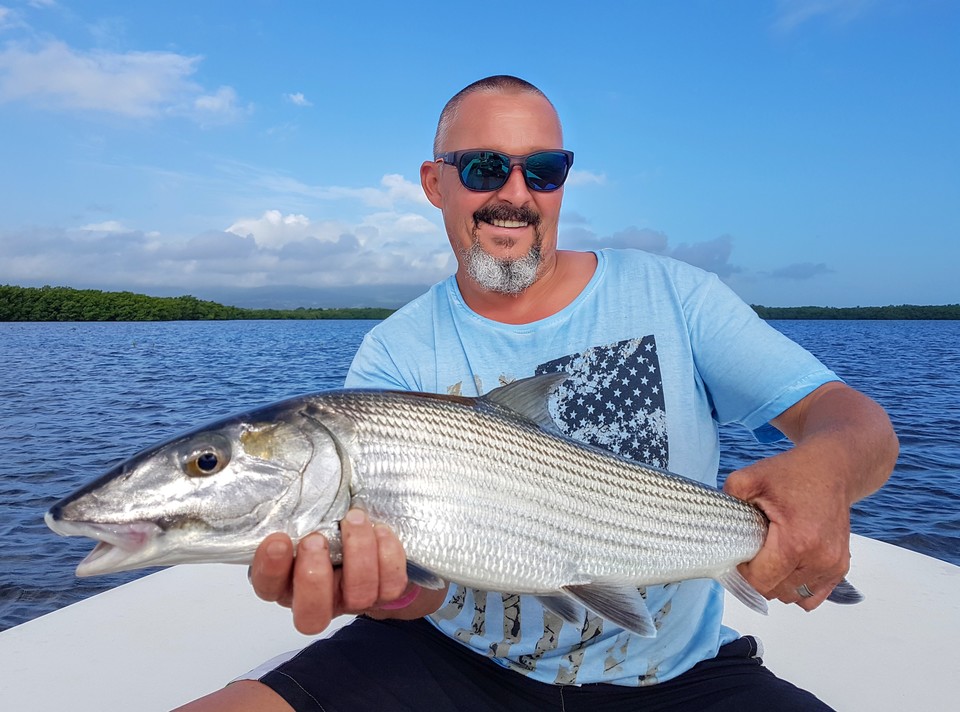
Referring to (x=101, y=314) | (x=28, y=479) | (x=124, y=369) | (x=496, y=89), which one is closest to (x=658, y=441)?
(x=496, y=89)

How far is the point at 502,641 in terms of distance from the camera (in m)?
2.81

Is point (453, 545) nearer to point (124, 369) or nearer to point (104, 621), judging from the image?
point (104, 621)

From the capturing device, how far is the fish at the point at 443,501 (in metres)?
2.01

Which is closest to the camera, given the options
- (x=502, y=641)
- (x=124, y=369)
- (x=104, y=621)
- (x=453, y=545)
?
(x=453, y=545)

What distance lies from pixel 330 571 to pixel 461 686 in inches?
41.0

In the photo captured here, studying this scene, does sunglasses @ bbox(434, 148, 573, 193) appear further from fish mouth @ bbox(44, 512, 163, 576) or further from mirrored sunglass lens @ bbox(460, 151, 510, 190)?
fish mouth @ bbox(44, 512, 163, 576)

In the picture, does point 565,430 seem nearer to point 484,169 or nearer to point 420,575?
point 420,575

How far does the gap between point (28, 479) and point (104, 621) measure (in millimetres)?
8756

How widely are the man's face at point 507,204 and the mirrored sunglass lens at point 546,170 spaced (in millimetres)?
39

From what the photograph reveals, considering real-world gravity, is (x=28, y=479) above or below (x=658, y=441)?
below

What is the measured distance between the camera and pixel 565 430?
10.3 feet

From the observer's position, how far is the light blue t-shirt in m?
2.76

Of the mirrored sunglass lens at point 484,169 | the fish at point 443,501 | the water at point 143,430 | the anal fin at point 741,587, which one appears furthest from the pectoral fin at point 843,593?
the water at point 143,430

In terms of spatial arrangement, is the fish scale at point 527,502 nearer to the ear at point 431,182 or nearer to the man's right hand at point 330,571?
the man's right hand at point 330,571
